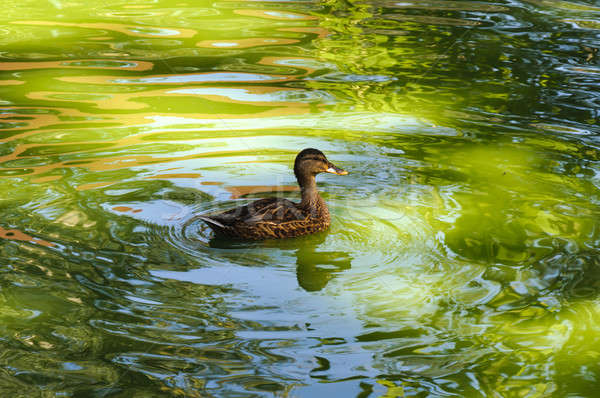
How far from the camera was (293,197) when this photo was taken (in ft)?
25.1

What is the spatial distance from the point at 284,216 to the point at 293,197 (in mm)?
939

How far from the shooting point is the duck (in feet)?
21.4

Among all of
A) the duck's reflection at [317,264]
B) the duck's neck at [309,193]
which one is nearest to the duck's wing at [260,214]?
the duck's neck at [309,193]

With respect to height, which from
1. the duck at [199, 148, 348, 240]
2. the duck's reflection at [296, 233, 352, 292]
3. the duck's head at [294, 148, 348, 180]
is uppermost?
the duck's head at [294, 148, 348, 180]

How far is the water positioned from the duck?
5.0 inches

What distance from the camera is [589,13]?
15906 mm

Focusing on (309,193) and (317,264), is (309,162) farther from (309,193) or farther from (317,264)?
(317,264)

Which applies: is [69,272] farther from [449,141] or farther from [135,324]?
[449,141]

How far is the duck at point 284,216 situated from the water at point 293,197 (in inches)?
5.0

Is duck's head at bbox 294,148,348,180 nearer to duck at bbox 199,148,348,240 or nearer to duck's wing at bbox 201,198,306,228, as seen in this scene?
duck at bbox 199,148,348,240

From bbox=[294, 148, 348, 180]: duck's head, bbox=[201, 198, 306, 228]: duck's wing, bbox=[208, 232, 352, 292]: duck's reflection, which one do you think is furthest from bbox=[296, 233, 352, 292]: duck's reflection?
bbox=[294, 148, 348, 180]: duck's head

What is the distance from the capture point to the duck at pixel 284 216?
6.51 metres

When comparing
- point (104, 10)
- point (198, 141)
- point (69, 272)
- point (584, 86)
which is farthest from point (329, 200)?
point (104, 10)

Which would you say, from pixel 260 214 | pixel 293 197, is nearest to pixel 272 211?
pixel 260 214
